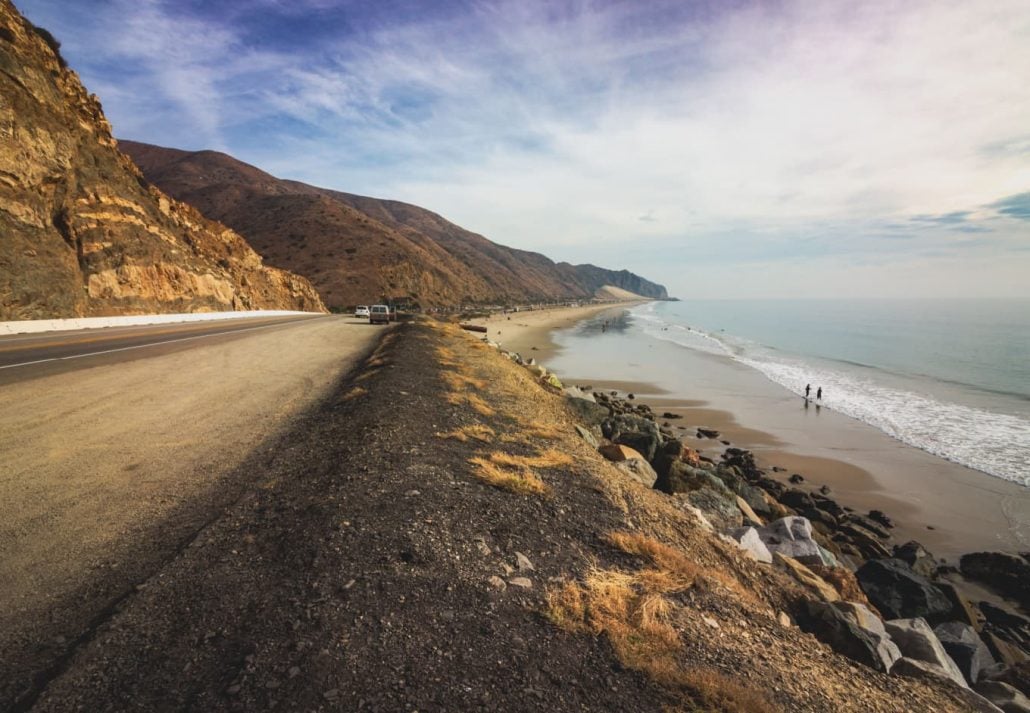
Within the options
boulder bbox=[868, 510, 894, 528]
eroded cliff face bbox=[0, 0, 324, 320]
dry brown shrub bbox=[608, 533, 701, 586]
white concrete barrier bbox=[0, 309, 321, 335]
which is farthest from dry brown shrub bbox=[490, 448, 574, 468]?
eroded cliff face bbox=[0, 0, 324, 320]

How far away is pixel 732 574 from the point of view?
6.26 m

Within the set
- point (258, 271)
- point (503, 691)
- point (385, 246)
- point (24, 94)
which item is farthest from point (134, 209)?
point (385, 246)

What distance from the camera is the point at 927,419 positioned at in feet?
80.5

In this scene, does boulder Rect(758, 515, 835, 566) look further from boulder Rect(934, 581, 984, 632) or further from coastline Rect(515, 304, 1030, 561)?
coastline Rect(515, 304, 1030, 561)

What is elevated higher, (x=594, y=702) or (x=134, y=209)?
(x=134, y=209)

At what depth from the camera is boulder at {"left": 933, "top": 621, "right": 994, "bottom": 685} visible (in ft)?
22.2

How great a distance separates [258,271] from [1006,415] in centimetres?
7210

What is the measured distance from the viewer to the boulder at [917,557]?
10.5 metres

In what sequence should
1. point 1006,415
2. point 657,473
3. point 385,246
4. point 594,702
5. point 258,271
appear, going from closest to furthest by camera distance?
point 594,702 < point 657,473 < point 1006,415 < point 258,271 < point 385,246

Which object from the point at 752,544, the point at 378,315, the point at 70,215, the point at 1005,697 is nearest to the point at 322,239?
the point at 378,315

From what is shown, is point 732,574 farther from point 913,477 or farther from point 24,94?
point 24,94

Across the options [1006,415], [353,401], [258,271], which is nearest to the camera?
[353,401]

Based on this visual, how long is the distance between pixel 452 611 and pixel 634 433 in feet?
33.8

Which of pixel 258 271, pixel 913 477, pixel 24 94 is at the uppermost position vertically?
pixel 24 94
